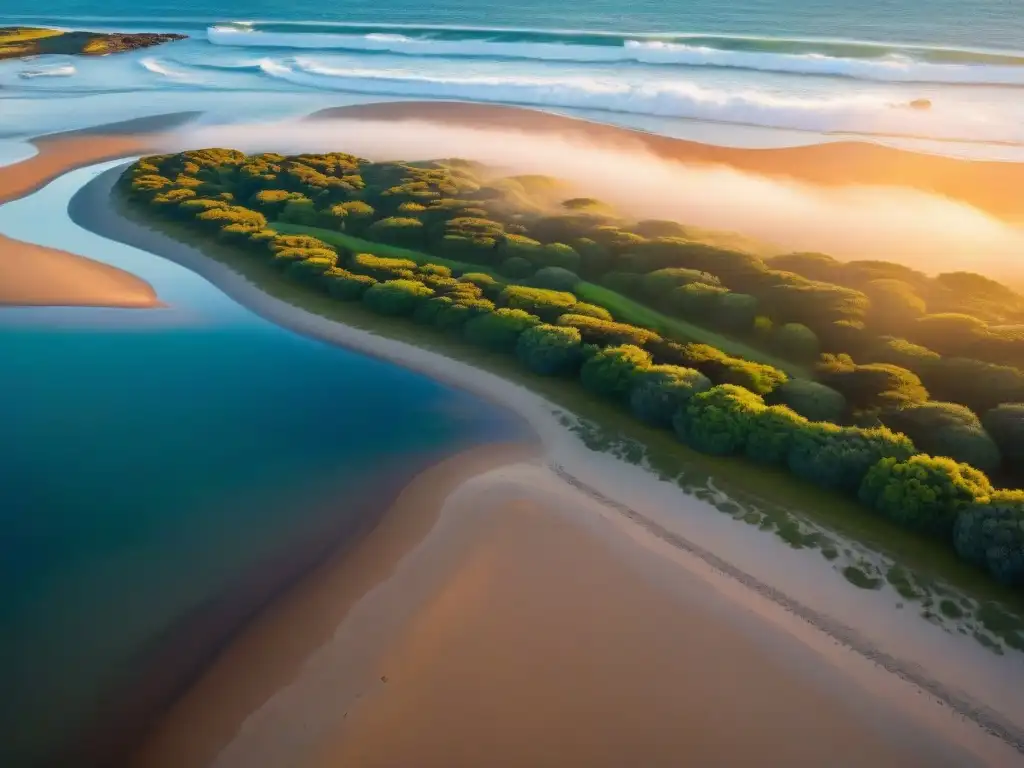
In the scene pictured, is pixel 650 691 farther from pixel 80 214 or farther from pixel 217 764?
pixel 80 214

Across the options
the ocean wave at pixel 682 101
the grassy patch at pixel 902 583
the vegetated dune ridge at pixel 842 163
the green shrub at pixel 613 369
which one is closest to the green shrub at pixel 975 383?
the grassy patch at pixel 902 583

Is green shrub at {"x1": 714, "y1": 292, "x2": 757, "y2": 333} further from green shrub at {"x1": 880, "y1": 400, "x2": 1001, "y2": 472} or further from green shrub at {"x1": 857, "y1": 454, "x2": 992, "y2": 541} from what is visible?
green shrub at {"x1": 857, "y1": 454, "x2": 992, "y2": 541}

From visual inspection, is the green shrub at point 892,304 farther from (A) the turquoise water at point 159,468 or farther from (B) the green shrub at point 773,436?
(A) the turquoise water at point 159,468

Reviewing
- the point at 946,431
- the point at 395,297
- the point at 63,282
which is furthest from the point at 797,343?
the point at 63,282

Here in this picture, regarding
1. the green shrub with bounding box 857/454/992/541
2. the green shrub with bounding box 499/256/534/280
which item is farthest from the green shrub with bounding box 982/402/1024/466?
the green shrub with bounding box 499/256/534/280

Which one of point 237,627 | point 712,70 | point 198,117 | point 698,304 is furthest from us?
point 712,70

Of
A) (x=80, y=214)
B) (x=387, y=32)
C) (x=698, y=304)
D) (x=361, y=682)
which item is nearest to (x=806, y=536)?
(x=361, y=682)
